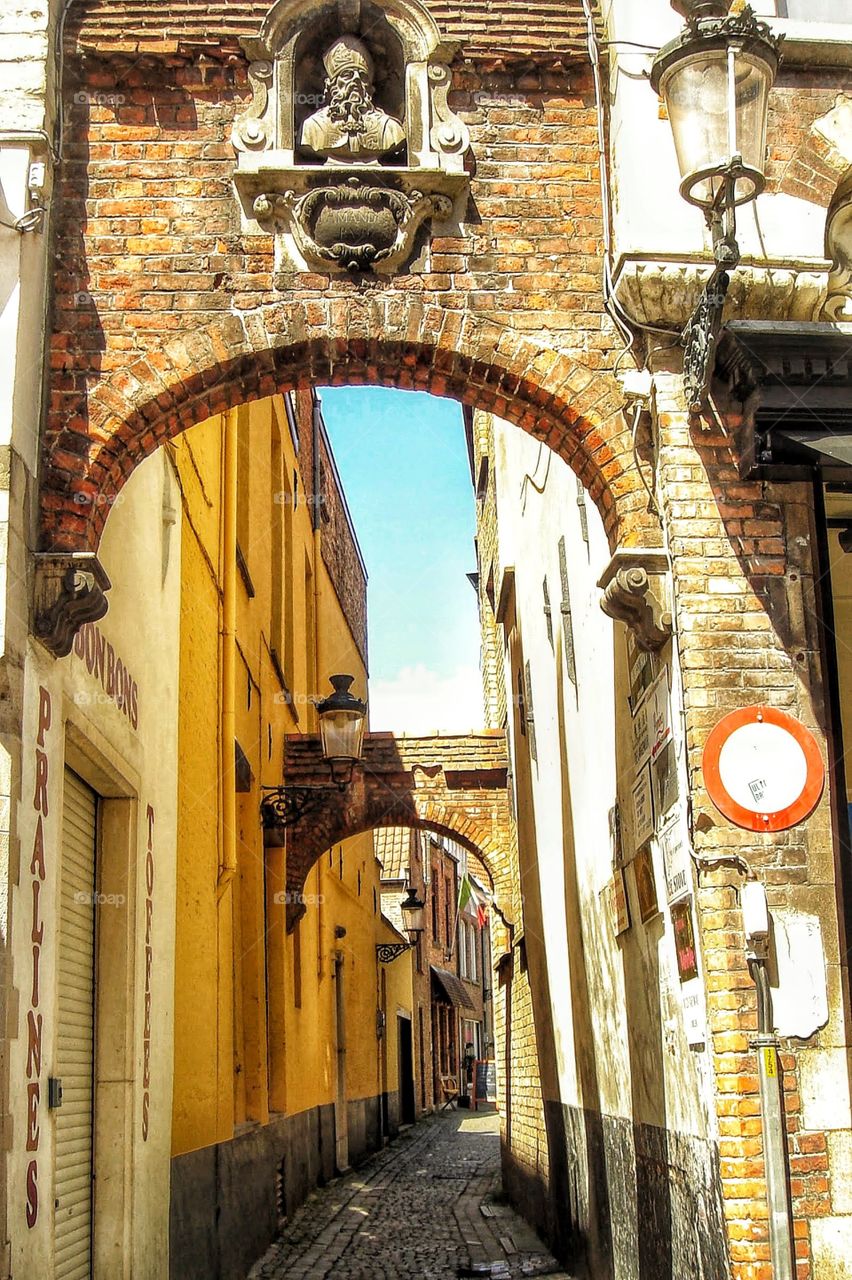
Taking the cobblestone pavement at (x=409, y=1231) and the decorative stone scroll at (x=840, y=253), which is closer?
the decorative stone scroll at (x=840, y=253)

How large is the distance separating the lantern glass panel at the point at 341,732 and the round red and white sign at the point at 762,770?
8470 millimetres

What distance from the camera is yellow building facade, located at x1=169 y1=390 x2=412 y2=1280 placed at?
1013 centimetres

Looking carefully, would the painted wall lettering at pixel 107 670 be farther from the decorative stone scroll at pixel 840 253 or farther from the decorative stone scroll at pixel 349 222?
the decorative stone scroll at pixel 840 253

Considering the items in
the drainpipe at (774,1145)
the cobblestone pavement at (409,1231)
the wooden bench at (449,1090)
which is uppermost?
the drainpipe at (774,1145)

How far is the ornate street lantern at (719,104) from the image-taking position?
5.25 m

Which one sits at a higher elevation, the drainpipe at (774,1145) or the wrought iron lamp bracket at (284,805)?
the wrought iron lamp bracket at (284,805)

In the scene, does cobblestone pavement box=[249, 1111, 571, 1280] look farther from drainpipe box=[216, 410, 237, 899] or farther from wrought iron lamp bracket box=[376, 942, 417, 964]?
wrought iron lamp bracket box=[376, 942, 417, 964]

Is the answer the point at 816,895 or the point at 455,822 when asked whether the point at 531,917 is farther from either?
the point at 816,895

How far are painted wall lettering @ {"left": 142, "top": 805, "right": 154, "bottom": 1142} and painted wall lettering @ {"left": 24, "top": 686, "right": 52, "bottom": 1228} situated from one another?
213 centimetres

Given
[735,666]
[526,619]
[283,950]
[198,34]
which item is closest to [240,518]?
[526,619]


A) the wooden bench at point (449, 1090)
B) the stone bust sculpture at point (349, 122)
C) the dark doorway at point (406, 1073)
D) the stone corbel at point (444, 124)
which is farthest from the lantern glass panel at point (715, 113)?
the wooden bench at point (449, 1090)

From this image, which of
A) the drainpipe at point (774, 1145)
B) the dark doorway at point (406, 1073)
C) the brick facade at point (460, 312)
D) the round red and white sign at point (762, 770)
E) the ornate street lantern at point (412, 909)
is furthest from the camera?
the dark doorway at point (406, 1073)

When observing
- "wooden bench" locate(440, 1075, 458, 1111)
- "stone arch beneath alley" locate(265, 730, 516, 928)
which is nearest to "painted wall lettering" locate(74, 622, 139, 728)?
"stone arch beneath alley" locate(265, 730, 516, 928)

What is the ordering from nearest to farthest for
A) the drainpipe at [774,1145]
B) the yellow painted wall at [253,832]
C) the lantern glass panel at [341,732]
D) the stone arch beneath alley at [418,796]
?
the drainpipe at [774,1145]
the yellow painted wall at [253,832]
the lantern glass panel at [341,732]
the stone arch beneath alley at [418,796]
